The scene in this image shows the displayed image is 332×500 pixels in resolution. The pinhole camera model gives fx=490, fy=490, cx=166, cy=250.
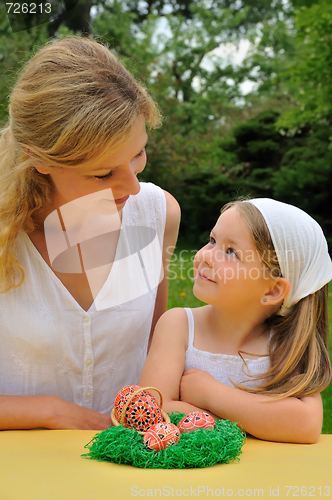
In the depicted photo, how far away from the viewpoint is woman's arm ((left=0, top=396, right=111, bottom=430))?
5.85 ft

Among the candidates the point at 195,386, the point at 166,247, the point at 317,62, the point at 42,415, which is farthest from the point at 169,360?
the point at 317,62

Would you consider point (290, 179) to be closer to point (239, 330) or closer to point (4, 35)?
point (4, 35)

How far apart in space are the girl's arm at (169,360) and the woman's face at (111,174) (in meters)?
0.57

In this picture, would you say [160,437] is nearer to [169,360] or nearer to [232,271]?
[169,360]

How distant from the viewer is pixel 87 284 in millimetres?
2232

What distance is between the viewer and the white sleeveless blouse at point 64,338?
2.06 meters

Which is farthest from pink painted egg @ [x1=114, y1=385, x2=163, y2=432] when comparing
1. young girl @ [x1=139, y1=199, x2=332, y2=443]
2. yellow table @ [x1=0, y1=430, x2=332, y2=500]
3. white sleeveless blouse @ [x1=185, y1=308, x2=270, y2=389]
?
white sleeveless blouse @ [x1=185, y1=308, x2=270, y2=389]

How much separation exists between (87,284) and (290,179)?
349 inches

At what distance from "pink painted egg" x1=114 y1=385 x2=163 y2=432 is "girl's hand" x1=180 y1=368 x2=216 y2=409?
0.28 metres

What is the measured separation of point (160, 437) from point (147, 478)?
Result: 142 millimetres

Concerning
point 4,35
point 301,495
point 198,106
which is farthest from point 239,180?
point 301,495

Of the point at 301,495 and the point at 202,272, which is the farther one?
the point at 202,272

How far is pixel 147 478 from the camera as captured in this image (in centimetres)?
130

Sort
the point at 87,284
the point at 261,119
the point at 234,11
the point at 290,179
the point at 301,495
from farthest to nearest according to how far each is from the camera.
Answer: the point at 234,11 < the point at 261,119 < the point at 290,179 < the point at 87,284 < the point at 301,495
